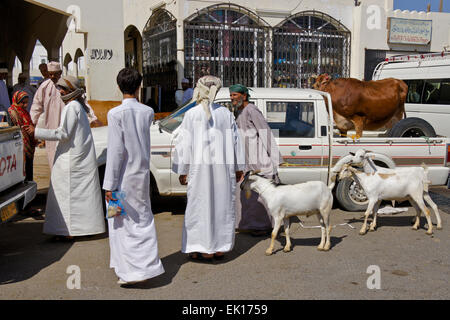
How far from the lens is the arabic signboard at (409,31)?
58.1ft

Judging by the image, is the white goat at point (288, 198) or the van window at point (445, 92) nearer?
the white goat at point (288, 198)

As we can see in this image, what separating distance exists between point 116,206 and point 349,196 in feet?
13.8

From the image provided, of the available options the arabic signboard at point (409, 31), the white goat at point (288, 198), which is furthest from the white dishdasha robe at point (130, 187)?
the arabic signboard at point (409, 31)

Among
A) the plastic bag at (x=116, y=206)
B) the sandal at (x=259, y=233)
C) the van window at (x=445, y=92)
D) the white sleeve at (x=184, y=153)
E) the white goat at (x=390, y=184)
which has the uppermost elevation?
the van window at (x=445, y=92)

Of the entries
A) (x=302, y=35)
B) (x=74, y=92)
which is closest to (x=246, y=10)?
(x=302, y=35)

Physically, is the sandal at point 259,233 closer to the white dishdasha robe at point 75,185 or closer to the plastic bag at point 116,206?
the white dishdasha robe at point 75,185

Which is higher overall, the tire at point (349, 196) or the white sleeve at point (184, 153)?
the white sleeve at point (184, 153)

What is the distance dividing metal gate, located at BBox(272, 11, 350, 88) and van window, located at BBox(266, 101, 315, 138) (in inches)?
374

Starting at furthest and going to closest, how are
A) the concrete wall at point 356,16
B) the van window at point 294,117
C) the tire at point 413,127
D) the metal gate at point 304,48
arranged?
the concrete wall at point 356,16 < the metal gate at point 304,48 < the tire at point 413,127 < the van window at point 294,117

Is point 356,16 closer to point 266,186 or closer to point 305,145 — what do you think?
point 305,145

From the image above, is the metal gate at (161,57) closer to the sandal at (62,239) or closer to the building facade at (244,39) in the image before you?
the building facade at (244,39)

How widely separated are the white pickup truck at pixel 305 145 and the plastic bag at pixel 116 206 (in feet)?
7.75

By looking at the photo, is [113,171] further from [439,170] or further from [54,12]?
[54,12]

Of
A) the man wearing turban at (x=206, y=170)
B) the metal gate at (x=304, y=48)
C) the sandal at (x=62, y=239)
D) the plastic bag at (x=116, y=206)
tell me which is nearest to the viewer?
the plastic bag at (x=116, y=206)
